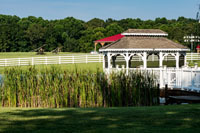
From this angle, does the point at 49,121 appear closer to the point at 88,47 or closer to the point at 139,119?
the point at 139,119

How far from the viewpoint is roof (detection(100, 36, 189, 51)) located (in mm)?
26031

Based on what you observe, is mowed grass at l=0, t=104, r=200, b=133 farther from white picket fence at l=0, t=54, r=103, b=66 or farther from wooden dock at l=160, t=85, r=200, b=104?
white picket fence at l=0, t=54, r=103, b=66

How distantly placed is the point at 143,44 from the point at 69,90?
14.6 m

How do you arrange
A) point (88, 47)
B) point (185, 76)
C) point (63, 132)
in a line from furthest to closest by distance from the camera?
point (88, 47) < point (185, 76) < point (63, 132)

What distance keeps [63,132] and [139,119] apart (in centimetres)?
211

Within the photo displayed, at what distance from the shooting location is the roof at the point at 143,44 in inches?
1025

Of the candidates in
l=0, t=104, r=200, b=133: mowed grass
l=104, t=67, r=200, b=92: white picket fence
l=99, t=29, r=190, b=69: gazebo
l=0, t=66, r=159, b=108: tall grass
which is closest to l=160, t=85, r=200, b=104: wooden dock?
l=104, t=67, r=200, b=92: white picket fence

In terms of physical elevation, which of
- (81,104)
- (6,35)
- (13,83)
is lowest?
(81,104)

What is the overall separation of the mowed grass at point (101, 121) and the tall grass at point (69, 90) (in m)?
3.29

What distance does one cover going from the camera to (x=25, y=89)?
12.7 meters

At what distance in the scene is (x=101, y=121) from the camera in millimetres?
7922

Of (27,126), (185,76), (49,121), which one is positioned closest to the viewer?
(27,126)

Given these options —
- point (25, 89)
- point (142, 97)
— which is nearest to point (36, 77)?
point (25, 89)

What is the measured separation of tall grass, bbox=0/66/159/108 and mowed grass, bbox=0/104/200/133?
3293mm
